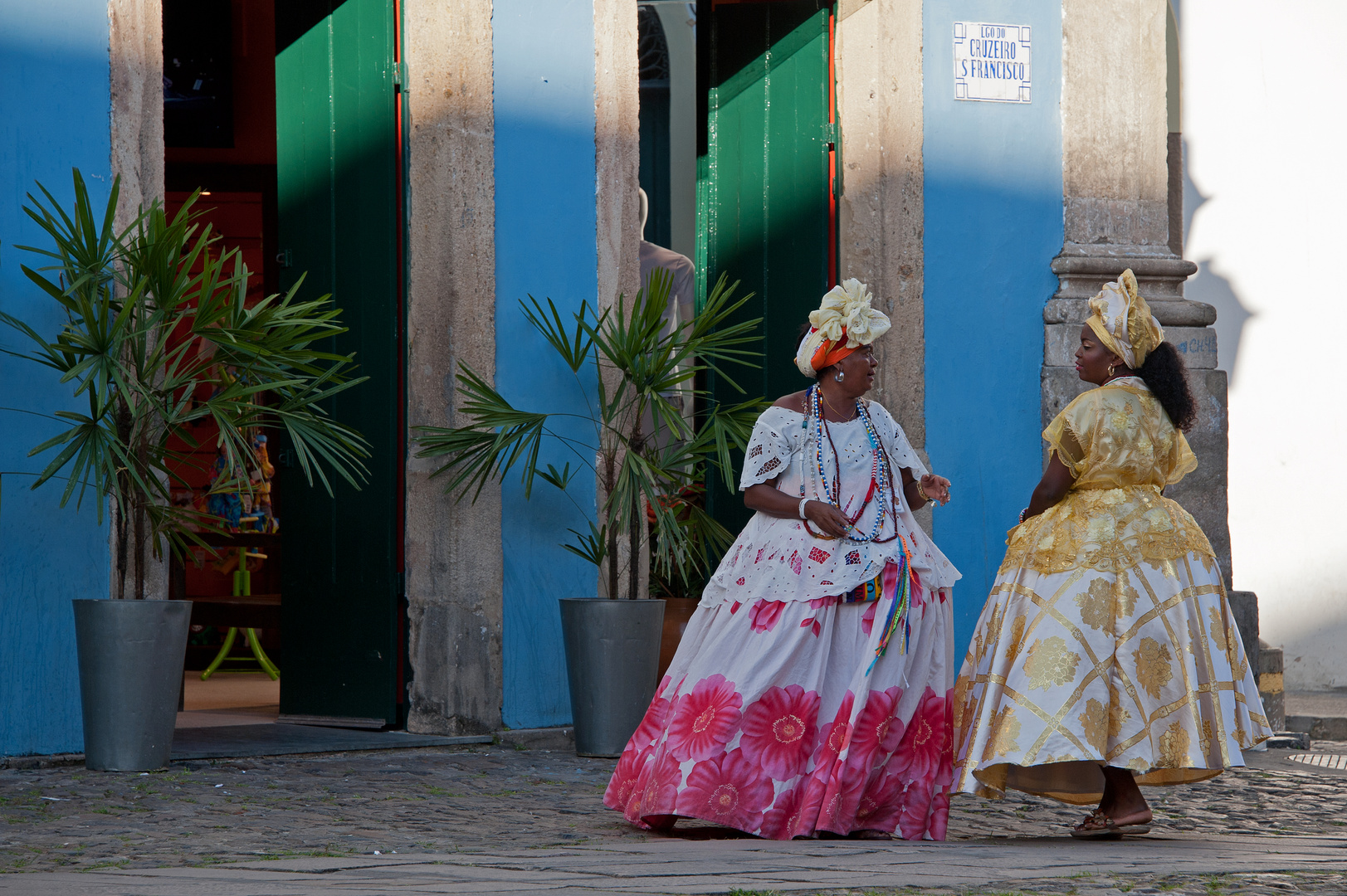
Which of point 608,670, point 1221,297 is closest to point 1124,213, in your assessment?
point 1221,297

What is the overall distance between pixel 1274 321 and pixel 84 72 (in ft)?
23.9

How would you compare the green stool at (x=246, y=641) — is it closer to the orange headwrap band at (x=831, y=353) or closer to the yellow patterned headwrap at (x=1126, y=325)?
the orange headwrap band at (x=831, y=353)

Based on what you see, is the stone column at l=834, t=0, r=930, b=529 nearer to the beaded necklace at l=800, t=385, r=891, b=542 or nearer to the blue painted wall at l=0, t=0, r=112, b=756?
the beaded necklace at l=800, t=385, r=891, b=542

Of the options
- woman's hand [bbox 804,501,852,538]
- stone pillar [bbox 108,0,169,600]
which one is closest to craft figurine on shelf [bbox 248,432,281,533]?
stone pillar [bbox 108,0,169,600]

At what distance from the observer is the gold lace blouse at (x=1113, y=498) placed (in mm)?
4875

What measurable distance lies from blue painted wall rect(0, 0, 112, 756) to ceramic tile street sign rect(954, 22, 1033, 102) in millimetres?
3861

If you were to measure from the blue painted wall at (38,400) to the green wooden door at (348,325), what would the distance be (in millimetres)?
1178

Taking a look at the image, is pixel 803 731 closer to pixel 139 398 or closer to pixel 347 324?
pixel 139 398

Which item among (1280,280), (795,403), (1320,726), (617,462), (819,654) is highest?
(1280,280)

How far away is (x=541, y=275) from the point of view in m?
7.05

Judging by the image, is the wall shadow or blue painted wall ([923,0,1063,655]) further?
the wall shadow

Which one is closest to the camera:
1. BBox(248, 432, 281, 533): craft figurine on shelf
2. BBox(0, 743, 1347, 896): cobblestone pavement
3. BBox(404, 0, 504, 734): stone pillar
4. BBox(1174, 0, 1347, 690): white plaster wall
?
BBox(0, 743, 1347, 896): cobblestone pavement

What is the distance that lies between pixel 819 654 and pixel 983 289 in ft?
11.4

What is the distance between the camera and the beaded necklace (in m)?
4.93
